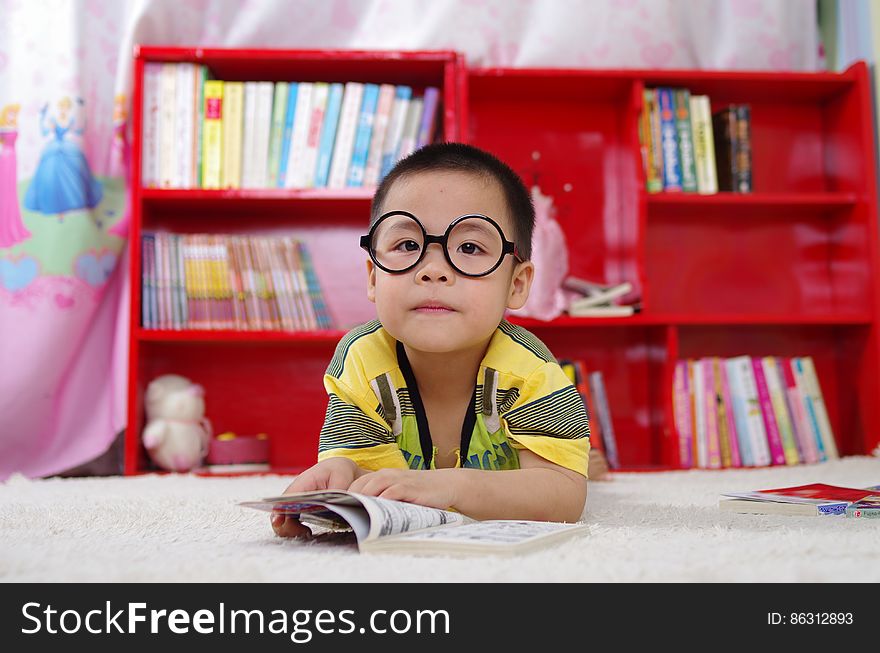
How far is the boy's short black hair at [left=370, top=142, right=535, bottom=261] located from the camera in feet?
3.80

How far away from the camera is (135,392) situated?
2.15m

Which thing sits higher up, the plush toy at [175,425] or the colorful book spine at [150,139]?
the colorful book spine at [150,139]

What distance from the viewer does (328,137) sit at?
2.24 metres

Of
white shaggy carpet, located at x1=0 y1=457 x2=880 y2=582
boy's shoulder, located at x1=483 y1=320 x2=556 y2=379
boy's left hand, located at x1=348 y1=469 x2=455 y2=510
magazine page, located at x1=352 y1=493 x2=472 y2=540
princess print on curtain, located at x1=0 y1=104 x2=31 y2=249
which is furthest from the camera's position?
princess print on curtain, located at x1=0 y1=104 x2=31 y2=249

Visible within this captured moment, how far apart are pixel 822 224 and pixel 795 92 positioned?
0.39 metres

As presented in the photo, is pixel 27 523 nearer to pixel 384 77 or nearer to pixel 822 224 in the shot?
pixel 384 77

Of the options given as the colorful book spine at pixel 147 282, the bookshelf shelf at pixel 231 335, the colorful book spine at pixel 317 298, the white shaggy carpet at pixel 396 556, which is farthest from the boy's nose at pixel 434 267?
the colorful book spine at pixel 147 282

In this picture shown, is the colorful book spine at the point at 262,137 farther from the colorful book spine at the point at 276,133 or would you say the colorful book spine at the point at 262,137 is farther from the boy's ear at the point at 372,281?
the boy's ear at the point at 372,281

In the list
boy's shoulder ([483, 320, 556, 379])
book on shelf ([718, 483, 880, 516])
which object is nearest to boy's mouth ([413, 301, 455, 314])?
boy's shoulder ([483, 320, 556, 379])

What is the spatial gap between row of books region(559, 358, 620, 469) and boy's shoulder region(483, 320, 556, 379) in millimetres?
1014

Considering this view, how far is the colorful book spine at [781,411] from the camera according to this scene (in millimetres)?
2223

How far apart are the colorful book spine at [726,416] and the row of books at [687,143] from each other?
484mm

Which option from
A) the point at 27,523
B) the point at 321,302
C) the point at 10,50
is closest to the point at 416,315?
the point at 27,523

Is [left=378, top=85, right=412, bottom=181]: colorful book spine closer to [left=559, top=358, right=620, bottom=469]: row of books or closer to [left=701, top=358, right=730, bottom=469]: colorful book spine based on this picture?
[left=559, top=358, right=620, bottom=469]: row of books
